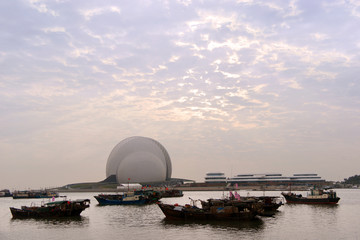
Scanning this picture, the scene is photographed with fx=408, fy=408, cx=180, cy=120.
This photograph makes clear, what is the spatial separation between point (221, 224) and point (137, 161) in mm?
107240

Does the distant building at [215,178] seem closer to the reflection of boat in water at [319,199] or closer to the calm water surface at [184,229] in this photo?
the reflection of boat in water at [319,199]

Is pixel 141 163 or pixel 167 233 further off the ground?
pixel 141 163

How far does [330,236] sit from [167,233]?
12.6 metres

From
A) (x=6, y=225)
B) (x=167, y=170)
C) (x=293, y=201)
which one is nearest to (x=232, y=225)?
(x=6, y=225)

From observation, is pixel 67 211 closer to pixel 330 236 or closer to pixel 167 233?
pixel 167 233

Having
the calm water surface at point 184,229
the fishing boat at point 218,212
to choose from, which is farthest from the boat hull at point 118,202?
the fishing boat at point 218,212

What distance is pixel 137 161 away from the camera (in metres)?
142

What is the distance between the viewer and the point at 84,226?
39.2 metres

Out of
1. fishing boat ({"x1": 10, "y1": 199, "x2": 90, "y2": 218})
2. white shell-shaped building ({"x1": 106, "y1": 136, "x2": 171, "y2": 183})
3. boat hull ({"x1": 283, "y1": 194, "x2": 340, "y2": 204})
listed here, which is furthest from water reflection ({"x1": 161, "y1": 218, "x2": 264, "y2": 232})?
white shell-shaped building ({"x1": 106, "y1": 136, "x2": 171, "y2": 183})

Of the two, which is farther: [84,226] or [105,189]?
[105,189]

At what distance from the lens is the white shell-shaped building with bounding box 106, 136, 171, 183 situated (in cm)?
Result: 14212

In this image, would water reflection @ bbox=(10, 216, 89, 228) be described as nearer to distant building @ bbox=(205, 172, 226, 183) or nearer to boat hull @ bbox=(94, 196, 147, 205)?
boat hull @ bbox=(94, 196, 147, 205)

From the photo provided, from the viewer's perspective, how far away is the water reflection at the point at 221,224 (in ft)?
115

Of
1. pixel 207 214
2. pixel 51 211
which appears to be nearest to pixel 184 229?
pixel 207 214
